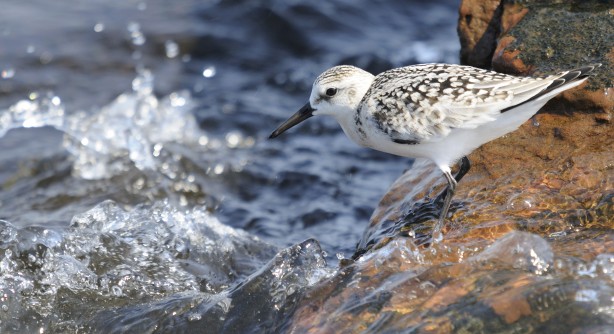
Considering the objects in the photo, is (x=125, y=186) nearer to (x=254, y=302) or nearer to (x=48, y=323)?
(x=48, y=323)

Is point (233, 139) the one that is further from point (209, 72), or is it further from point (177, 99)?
point (209, 72)

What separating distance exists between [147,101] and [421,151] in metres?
5.92

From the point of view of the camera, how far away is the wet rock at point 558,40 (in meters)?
5.81

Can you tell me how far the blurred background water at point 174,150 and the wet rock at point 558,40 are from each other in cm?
210

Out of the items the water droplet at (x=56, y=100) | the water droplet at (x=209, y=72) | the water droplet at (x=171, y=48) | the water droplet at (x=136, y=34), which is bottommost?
the water droplet at (x=56, y=100)

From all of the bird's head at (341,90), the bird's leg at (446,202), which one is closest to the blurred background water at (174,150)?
the bird's leg at (446,202)

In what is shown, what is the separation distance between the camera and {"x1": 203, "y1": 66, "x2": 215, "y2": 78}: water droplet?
11.4 metres

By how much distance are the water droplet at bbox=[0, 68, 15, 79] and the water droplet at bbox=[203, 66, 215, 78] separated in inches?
99.8

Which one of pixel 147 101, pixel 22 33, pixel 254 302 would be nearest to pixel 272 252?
pixel 254 302

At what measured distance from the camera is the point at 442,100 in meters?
5.25

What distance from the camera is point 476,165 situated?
5.99 metres

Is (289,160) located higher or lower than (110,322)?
lower

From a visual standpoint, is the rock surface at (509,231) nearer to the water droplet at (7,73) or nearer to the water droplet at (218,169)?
the water droplet at (218,169)

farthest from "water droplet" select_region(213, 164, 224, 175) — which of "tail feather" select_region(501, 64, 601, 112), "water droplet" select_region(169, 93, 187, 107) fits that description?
"tail feather" select_region(501, 64, 601, 112)
